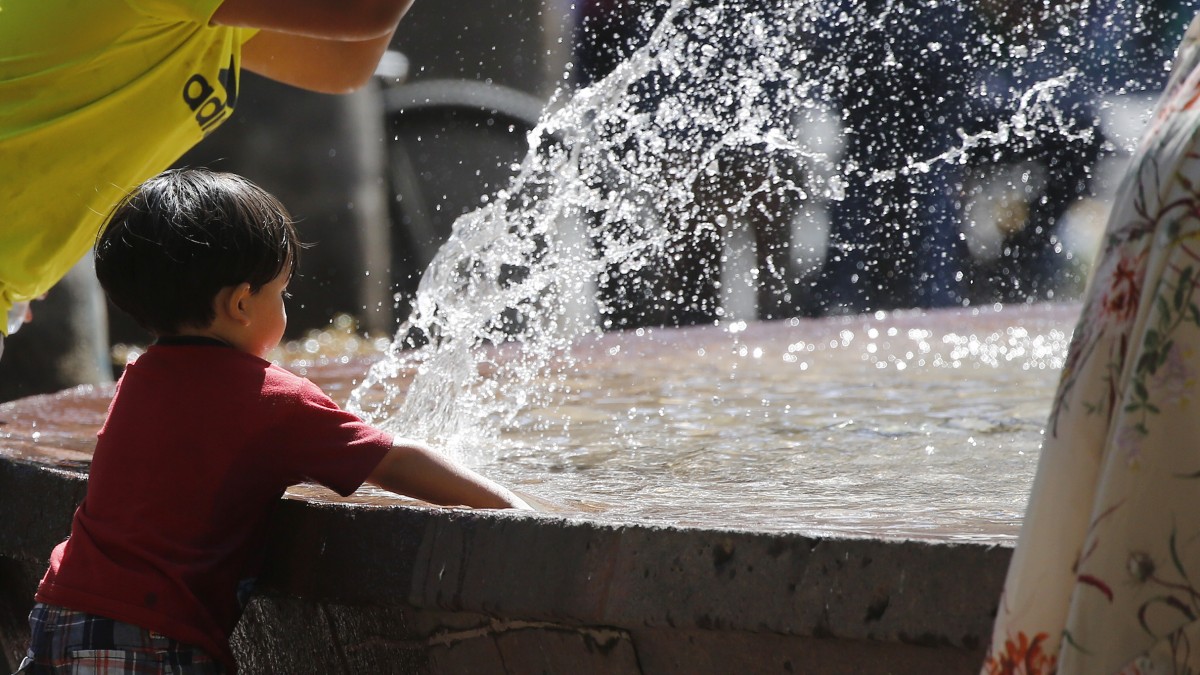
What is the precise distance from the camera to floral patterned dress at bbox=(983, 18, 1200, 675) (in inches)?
39.6

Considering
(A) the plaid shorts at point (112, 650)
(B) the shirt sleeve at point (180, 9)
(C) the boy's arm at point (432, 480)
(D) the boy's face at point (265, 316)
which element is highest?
(B) the shirt sleeve at point (180, 9)

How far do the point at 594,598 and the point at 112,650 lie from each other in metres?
0.54

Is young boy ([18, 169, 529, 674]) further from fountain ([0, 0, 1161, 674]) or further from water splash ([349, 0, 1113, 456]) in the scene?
water splash ([349, 0, 1113, 456])

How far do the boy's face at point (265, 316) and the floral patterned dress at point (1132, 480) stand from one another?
938 mm

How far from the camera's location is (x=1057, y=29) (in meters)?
6.43

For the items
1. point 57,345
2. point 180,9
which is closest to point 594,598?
point 180,9

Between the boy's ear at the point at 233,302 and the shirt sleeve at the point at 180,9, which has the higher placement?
the shirt sleeve at the point at 180,9

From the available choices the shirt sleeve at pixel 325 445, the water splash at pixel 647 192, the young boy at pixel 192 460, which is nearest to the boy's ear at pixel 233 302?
the young boy at pixel 192 460

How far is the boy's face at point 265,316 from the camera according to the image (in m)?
1.70

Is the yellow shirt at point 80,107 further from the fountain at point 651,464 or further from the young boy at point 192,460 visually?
Answer: the young boy at point 192,460

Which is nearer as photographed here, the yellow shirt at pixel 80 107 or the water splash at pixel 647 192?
the yellow shirt at pixel 80 107

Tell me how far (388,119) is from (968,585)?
7.22 metres

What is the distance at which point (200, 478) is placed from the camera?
63.4 inches

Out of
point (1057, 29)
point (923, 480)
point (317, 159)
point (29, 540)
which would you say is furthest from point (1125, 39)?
point (29, 540)
